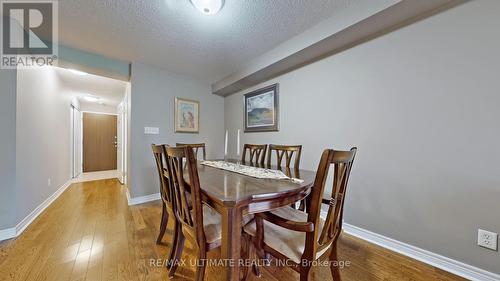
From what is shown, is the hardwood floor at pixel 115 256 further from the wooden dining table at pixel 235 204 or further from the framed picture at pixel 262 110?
the framed picture at pixel 262 110

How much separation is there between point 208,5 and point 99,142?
6123 millimetres

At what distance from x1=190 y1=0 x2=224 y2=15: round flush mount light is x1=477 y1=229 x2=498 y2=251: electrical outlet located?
2.68 meters

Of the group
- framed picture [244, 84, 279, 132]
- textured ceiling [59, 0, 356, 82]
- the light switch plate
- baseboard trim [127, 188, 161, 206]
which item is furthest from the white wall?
framed picture [244, 84, 279, 132]

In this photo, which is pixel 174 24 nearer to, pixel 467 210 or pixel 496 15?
pixel 496 15

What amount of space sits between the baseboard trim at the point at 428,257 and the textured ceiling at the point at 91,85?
14.5 ft

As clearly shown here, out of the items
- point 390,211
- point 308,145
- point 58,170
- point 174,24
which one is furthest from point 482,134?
point 58,170

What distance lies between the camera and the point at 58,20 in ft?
6.02

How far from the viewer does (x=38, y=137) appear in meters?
2.37

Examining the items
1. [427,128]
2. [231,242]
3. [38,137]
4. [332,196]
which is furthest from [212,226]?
[38,137]

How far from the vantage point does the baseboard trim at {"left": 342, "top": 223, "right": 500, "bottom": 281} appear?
1.25 m

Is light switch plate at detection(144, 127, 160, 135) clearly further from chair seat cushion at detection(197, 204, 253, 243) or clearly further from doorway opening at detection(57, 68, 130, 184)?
chair seat cushion at detection(197, 204, 253, 243)

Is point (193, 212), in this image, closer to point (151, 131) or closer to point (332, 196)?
point (332, 196)

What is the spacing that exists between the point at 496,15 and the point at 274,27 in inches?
65.2

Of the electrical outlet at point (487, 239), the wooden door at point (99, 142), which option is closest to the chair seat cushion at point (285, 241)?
the electrical outlet at point (487, 239)
